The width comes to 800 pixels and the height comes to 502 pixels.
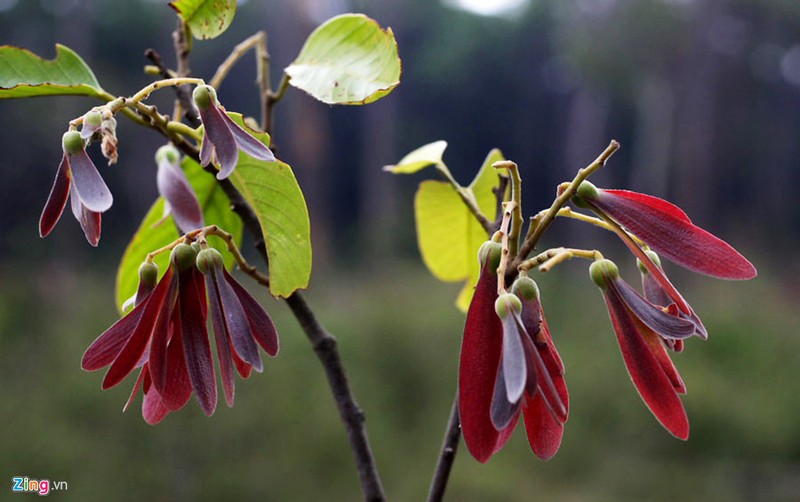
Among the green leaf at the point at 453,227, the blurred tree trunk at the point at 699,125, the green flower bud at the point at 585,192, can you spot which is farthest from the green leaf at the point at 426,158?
the blurred tree trunk at the point at 699,125

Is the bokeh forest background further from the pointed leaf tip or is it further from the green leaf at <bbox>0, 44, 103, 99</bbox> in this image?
the pointed leaf tip

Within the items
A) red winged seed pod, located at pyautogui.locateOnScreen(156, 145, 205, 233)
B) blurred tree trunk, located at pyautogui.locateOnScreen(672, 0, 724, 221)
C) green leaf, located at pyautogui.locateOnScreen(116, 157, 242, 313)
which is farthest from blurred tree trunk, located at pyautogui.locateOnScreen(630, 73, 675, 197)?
red winged seed pod, located at pyautogui.locateOnScreen(156, 145, 205, 233)

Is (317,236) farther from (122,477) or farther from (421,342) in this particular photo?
(122,477)

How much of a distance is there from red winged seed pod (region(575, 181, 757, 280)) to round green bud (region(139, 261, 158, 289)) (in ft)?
0.61

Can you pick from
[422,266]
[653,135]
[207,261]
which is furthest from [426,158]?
[653,135]

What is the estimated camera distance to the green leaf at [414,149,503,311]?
51 cm

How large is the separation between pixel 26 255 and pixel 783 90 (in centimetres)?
1060

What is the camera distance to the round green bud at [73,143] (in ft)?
0.89

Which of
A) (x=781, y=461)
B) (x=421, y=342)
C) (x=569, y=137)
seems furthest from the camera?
(x=569, y=137)

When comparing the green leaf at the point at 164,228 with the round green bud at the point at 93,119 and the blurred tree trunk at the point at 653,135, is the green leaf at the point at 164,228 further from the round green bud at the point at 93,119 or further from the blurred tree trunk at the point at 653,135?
the blurred tree trunk at the point at 653,135

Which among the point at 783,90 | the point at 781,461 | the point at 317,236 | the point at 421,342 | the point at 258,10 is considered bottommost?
the point at 781,461

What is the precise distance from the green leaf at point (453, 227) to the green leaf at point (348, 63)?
0.13 m

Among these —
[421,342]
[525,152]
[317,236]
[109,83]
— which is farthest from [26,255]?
[525,152]

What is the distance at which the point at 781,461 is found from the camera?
3.82 m
